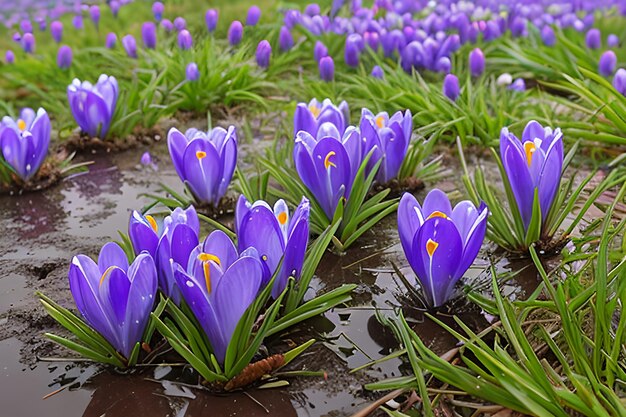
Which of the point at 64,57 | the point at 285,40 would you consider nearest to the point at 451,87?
the point at 285,40

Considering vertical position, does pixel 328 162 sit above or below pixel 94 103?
above

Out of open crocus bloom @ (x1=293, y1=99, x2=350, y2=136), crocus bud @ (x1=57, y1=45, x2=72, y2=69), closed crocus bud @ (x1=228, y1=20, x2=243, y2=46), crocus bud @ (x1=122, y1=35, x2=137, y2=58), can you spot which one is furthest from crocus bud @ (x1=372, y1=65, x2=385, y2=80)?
crocus bud @ (x1=57, y1=45, x2=72, y2=69)

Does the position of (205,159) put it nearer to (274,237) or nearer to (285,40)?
(274,237)

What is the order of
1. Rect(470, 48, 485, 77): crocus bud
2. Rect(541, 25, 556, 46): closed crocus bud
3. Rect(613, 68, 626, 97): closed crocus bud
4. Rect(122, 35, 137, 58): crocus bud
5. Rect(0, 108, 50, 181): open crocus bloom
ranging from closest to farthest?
Rect(0, 108, 50, 181): open crocus bloom → Rect(613, 68, 626, 97): closed crocus bud → Rect(470, 48, 485, 77): crocus bud → Rect(122, 35, 137, 58): crocus bud → Rect(541, 25, 556, 46): closed crocus bud

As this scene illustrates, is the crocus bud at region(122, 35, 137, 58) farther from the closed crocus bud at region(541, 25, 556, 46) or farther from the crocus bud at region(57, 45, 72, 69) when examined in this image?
the closed crocus bud at region(541, 25, 556, 46)

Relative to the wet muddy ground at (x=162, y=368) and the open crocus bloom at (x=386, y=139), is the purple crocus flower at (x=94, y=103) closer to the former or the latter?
the wet muddy ground at (x=162, y=368)

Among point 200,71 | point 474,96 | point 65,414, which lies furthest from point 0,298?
point 474,96

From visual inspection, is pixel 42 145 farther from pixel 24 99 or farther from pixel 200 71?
pixel 24 99

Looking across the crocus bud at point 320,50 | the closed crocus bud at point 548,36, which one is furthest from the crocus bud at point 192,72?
the closed crocus bud at point 548,36
